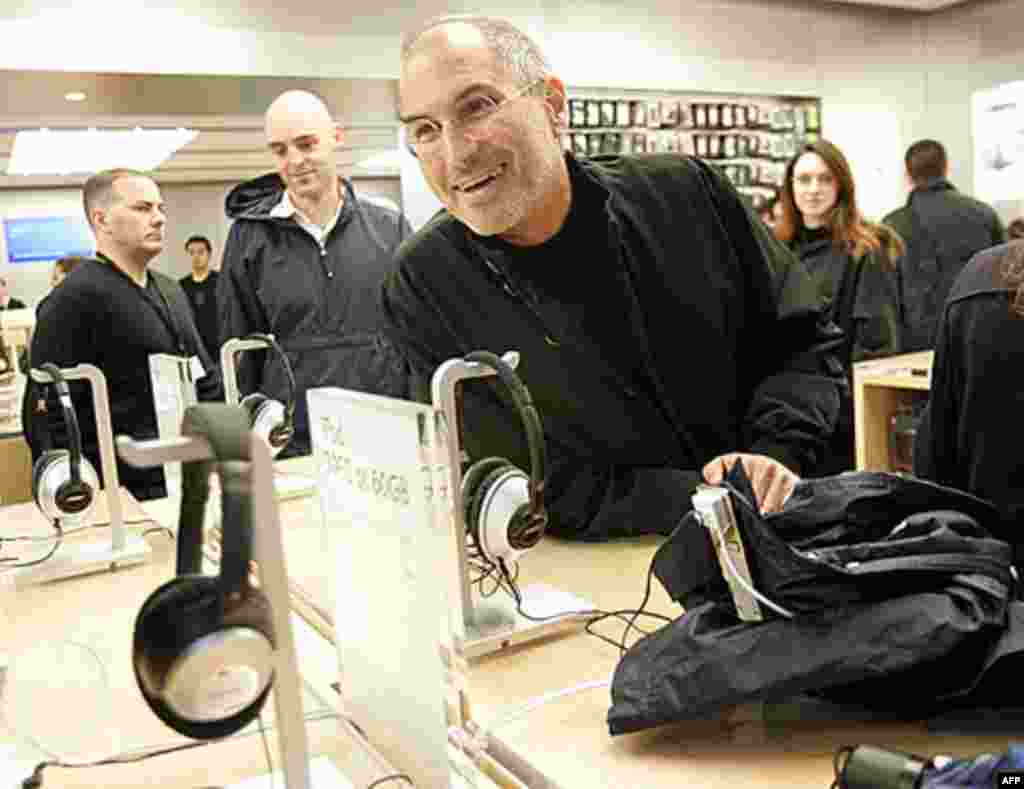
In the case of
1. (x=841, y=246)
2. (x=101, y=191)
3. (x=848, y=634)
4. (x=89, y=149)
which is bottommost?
(x=848, y=634)

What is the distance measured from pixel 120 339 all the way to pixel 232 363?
56 cm

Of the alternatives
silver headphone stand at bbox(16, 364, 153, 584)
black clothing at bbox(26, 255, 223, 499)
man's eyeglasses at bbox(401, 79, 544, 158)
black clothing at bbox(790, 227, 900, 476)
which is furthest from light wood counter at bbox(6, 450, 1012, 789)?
black clothing at bbox(790, 227, 900, 476)

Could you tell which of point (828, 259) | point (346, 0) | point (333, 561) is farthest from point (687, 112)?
point (333, 561)

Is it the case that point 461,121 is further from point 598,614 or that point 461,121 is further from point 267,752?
point 267,752

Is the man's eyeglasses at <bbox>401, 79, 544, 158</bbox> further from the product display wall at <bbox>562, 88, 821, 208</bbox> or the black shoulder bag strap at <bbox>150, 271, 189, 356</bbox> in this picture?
the product display wall at <bbox>562, 88, 821, 208</bbox>

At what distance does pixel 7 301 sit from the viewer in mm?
3406

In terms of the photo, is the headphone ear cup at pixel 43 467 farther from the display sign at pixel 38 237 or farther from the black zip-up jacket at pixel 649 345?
the display sign at pixel 38 237

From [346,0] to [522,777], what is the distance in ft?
13.7

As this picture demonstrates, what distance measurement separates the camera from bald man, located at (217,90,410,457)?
7.61ft

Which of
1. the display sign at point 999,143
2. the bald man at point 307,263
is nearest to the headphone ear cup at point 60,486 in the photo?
the bald man at point 307,263

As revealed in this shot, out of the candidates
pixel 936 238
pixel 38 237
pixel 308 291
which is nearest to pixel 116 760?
pixel 308 291

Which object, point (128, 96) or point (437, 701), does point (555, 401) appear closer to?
point (437, 701)

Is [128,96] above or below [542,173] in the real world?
above

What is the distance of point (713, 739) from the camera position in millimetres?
858
